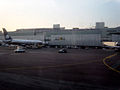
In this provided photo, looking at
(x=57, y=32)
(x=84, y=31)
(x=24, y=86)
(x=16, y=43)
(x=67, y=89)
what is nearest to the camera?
(x=67, y=89)

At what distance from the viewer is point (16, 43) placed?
87.1 meters

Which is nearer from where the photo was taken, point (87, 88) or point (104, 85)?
point (87, 88)

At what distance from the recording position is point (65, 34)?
99.4m

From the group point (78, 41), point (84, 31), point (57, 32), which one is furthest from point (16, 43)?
point (84, 31)

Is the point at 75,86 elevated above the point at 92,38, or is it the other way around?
the point at 92,38

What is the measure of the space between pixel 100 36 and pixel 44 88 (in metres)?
82.7

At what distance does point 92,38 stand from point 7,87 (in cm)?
8285

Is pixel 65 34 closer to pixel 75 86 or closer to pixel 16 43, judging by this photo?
pixel 16 43

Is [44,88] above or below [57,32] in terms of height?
below

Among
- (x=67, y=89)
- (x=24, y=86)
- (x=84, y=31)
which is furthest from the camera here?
(x=84, y=31)

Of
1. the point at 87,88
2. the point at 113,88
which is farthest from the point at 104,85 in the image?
the point at 87,88

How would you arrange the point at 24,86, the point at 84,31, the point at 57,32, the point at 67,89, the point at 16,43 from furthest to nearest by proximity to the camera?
the point at 57,32, the point at 84,31, the point at 16,43, the point at 24,86, the point at 67,89

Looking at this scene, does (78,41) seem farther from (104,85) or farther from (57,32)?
(104,85)

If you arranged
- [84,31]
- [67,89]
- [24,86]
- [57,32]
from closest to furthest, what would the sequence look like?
[67,89], [24,86], [84,31], [57,32]
